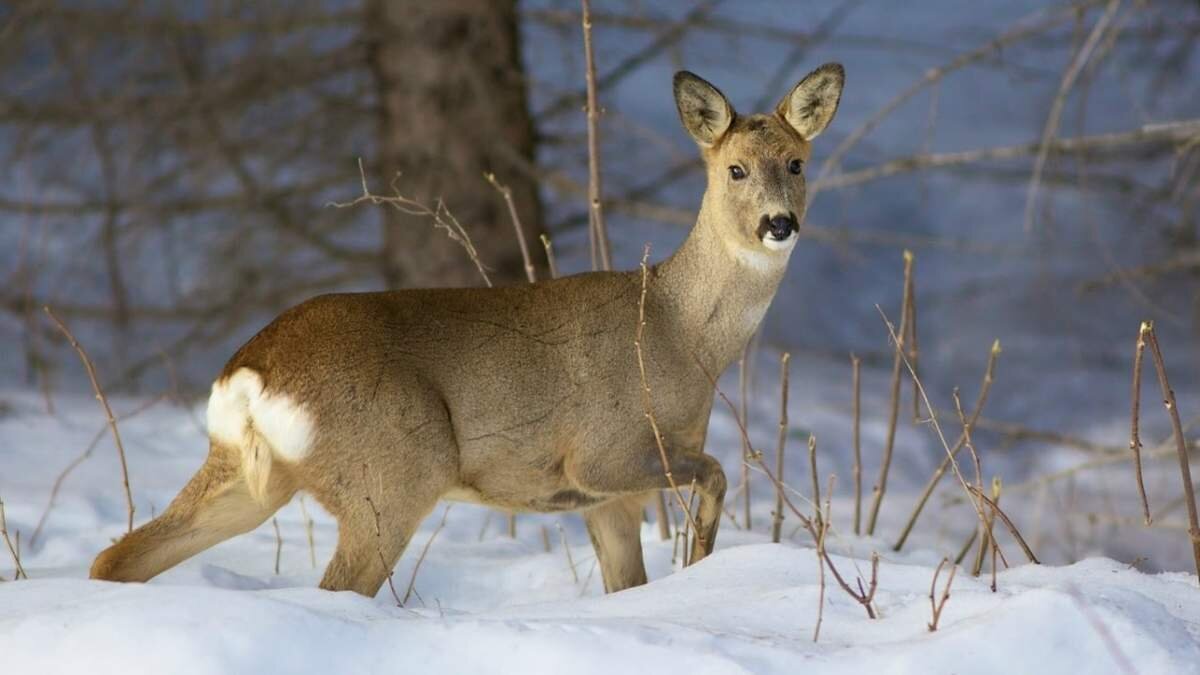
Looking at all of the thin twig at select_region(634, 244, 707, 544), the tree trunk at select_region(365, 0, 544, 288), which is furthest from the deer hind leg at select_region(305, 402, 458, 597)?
the tree trunk at select_region(365, 0, 544, 288)

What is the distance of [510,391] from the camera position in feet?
14.4

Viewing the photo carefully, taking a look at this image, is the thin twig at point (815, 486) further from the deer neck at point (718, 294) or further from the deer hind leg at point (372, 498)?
the deer hind leg at point (372, 498)

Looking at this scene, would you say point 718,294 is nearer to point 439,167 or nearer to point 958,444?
point 958,444

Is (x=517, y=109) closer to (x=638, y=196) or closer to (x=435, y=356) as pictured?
(x=638, y=196)

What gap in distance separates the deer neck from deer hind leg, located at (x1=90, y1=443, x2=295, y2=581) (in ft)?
4.03

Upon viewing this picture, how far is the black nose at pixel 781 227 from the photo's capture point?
4289 millimetres

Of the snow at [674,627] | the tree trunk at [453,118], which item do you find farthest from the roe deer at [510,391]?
the tree trunk at [453,118]

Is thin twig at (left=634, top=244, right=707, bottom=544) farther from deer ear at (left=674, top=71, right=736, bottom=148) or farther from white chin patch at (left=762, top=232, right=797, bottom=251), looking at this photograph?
deer ear at (left=674, top=71, right=736, bottom=148)

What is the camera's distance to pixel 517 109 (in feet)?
28.4

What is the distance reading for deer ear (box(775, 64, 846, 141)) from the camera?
4656 mm

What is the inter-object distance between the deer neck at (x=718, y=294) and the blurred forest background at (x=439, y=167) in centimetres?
165

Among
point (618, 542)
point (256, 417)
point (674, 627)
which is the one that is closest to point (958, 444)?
point (618, 542)

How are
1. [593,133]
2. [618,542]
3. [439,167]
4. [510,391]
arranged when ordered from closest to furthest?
[510,391] → [618,542] → [593,133] → [439,167]

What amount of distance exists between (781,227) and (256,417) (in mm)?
1483
